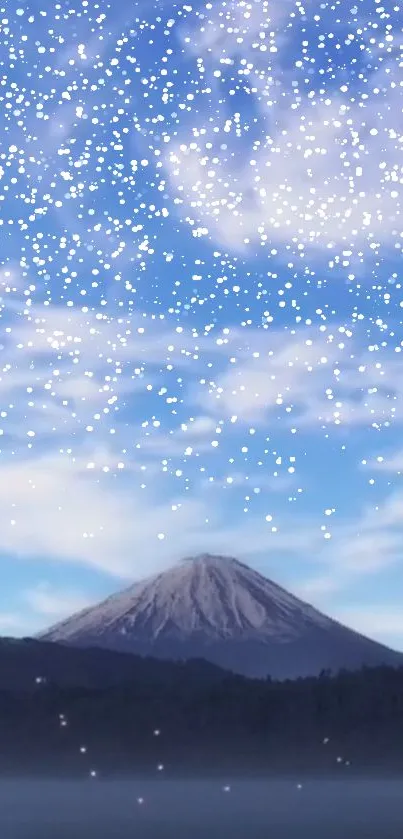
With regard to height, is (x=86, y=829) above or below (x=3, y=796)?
below

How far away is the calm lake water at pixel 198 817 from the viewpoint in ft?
343

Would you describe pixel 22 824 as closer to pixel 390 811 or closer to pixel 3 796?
pixel 390 811

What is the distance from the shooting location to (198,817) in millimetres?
138000

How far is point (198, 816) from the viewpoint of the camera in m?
140

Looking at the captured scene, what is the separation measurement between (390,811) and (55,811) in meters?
39.5

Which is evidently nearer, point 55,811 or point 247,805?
point 55,811

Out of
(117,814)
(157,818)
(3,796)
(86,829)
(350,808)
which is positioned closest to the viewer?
(86,829)

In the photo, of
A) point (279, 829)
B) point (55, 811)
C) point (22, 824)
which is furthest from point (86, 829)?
point (55, 811)

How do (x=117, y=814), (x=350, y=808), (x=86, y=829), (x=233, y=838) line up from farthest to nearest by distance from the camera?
(x=350, y=808), (x=117, y=814), (x=86, y=829), (x=233, y=838)

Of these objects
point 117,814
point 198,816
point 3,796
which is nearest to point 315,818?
point 198,816

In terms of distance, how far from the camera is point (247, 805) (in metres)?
170

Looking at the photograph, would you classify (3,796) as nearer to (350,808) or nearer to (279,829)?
(350,808)

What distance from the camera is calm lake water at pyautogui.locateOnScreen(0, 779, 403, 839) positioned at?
343 feet

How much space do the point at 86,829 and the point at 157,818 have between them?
82.6ft
